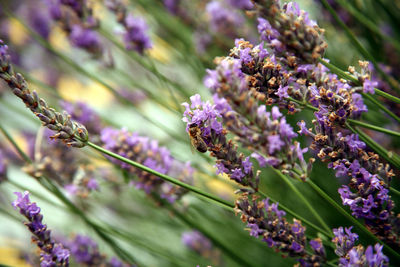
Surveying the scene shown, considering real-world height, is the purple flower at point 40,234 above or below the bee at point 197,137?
below

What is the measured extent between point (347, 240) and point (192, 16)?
5.28ft

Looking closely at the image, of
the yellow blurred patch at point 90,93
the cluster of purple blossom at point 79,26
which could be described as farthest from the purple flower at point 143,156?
the yellow blurred patch at point 90,93

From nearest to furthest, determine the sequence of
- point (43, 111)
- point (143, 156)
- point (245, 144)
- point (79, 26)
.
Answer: point (245, 144)
point (43, 111)
point (143, 156)
point (79, 26)

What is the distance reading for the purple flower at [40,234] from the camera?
0.93 meters

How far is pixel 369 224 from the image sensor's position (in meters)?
0.92

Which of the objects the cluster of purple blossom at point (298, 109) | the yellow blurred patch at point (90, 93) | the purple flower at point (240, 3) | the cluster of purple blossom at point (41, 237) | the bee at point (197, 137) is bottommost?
the cluster of purple blossom at point (41, 237)

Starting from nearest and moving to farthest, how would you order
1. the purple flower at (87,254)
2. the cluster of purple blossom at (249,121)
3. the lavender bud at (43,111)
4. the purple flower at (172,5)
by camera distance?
the cluster of purple blossom at (249,121) → the lavender bud at (43,111) → the purple flower at (87,254) → the purple flower at (172,5)

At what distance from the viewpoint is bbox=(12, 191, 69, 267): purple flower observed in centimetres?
93

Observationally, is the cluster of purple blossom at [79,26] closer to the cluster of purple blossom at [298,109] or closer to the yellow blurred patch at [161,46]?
A: the yellow blurred patch at [161,46]

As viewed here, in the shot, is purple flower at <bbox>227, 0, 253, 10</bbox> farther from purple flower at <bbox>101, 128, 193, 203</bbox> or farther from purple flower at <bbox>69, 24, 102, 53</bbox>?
purple flower at <bbox>101, 128, 193, 203</bbox>

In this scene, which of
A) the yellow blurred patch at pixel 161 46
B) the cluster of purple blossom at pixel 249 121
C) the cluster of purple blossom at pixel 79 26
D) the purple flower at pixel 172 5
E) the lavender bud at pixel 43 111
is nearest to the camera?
the cluster of purple blossom at pixel 249 121

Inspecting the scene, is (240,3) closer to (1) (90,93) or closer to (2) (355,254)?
(2) (355,254)

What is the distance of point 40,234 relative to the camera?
37.9 inches

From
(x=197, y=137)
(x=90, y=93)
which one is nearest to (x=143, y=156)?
(x=197, y=137)
